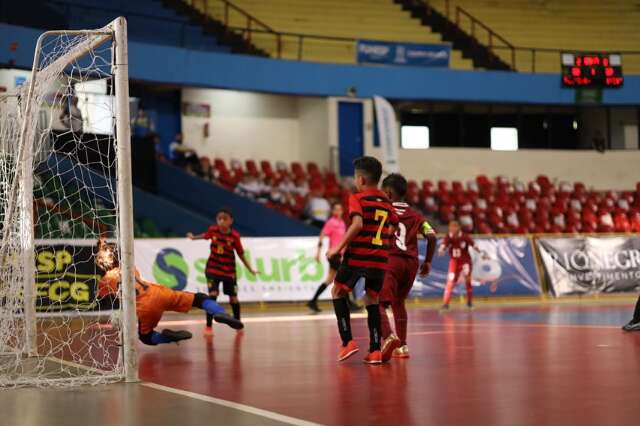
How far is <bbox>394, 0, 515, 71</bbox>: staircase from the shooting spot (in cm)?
3659

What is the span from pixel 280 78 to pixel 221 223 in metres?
16.9

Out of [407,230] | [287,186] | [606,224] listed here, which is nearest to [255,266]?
Answer: [287,186]

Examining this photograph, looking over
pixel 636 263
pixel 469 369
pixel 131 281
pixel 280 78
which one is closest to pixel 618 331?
pixel 469 369

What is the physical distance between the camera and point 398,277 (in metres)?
11.2

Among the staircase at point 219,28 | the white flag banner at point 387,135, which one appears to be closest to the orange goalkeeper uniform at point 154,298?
the white flag banner at point 387,135

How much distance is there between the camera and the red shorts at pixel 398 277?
11133mm

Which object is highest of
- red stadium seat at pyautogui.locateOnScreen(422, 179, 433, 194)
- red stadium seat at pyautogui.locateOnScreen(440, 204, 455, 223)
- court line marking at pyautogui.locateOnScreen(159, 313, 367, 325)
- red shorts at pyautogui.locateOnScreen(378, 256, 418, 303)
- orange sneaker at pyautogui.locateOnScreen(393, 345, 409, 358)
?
red stadium seat at pyautogui.locateOnScreen(422, 179, 433, 194)

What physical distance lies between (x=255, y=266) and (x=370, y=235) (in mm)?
12749

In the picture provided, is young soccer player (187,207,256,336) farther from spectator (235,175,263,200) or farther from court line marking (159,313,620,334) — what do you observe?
spectator (235,175,263,200)

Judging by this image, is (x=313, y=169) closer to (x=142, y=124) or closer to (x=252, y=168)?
(x=252, y=168)

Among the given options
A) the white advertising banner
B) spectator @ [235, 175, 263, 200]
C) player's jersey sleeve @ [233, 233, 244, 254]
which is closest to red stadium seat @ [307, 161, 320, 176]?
spectator @ [235, 175, 263, 200]

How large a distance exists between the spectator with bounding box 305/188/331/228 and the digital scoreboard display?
35.0 feet

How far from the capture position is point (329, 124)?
34031 millimetres

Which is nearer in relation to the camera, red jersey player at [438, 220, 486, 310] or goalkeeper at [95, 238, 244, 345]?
goalkeeper at [95, 238, 244, 345]
